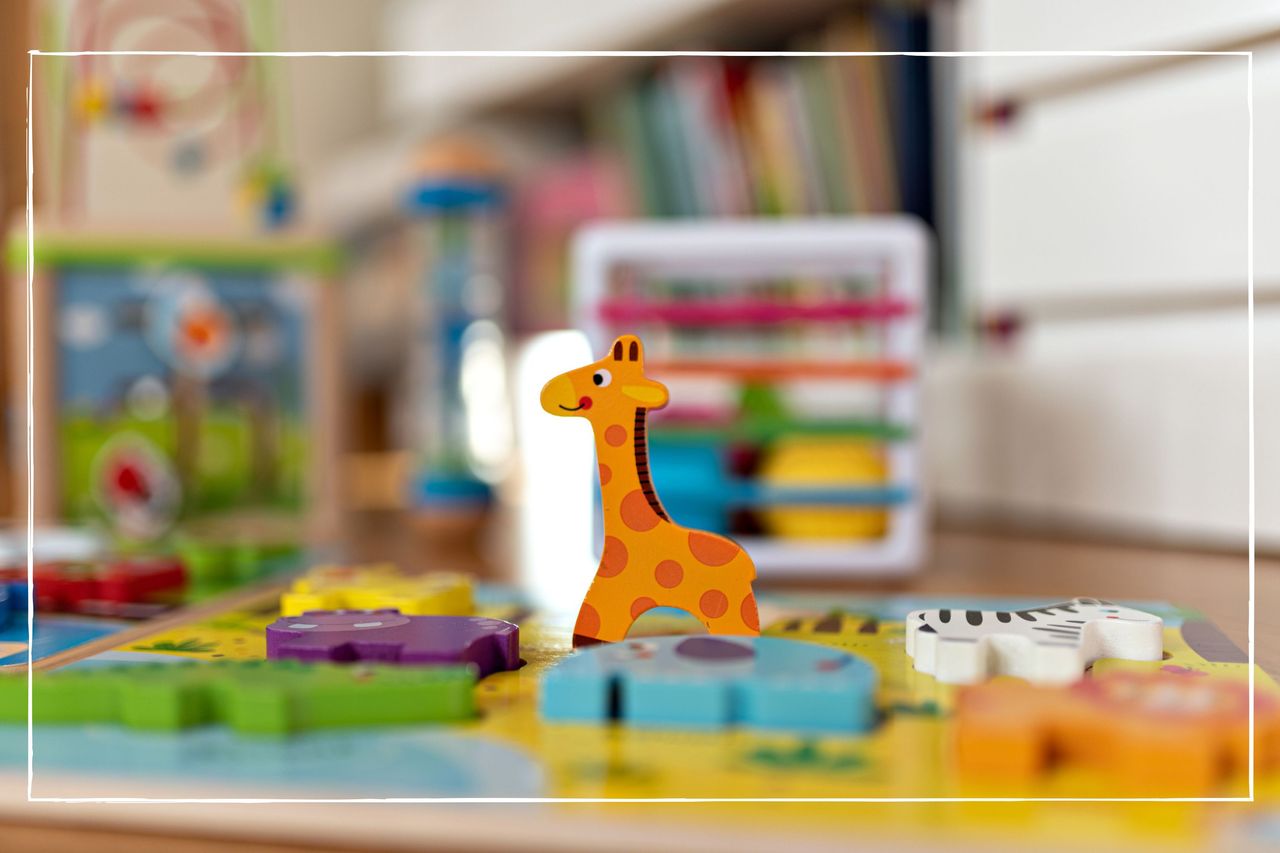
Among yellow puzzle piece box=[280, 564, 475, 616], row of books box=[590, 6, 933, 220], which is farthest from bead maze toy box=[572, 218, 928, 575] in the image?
row of books box=[590, 6, 933, 220]

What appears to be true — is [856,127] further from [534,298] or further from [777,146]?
[534,298]

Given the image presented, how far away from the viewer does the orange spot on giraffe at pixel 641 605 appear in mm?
434

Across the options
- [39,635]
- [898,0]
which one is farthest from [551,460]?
[39,635]

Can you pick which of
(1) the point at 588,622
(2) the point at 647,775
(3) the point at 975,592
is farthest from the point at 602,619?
(3) the point at 975,592

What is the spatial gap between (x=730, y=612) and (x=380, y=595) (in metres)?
0.18

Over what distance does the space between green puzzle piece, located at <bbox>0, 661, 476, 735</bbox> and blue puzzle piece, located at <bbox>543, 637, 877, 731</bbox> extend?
0.12 ft

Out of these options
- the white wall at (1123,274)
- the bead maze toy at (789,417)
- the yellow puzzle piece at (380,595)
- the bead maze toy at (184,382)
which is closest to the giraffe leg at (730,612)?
the yellow puzzle piece at (380,595)

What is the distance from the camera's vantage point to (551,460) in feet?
4.53

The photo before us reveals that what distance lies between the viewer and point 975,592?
669 millimetres

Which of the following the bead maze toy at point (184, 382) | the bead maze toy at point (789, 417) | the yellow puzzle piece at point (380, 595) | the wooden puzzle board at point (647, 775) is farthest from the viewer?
the bead maze toy at point (184, 382)

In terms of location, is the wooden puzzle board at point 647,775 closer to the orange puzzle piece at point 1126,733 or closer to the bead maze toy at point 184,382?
the orange puzzle piece at point 1126,733

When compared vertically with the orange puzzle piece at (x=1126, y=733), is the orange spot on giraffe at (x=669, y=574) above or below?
above

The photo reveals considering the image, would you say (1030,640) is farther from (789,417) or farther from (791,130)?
(791,130)

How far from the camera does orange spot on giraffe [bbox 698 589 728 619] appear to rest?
430mm
